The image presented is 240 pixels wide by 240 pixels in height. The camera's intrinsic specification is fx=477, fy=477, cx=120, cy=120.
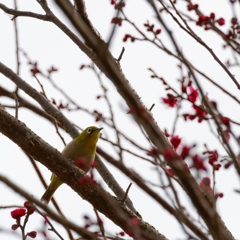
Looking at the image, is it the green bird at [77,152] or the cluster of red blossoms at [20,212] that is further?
the green bird at [77,152]

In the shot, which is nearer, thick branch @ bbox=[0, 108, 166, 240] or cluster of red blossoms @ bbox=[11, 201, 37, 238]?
cluster of red blossoms @ bbox=[11, 201, 37, 238]

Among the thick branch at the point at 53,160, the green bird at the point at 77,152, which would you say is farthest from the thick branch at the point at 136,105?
the green bird at the point at 77,152

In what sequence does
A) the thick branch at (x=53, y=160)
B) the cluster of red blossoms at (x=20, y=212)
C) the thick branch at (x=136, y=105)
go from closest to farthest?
the thick branch at (x=136, y=105) < the cluster of red blossoms at (x=20, y=212) < the thick branch at (x=53, y=160)

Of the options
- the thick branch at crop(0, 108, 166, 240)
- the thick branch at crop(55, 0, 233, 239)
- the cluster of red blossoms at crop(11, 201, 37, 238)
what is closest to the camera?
the thick branch at crop(55, 0, 233, 239)

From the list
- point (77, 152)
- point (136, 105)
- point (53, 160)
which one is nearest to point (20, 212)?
point (53, 160)

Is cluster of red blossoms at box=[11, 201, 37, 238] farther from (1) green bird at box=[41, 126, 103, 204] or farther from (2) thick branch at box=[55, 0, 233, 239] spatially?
(1) green bird at box=[41, 126, 103, 204]

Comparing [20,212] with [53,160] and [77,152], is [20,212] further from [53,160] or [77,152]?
[77,152]

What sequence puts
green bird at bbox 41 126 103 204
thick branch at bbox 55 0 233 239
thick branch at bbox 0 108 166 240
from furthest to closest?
green bird at bbox 41 126 103 204 < thick branch at bbox 0 108 166 240 < thick branch at bbox 55 0 233 239

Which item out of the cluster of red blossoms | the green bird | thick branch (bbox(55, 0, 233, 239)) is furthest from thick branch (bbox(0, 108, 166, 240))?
the green bird

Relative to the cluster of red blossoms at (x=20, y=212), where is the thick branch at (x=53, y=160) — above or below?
above

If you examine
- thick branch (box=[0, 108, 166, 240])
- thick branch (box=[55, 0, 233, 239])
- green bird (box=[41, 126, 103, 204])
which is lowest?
thick branch (box=[55, 0, 233, 239])

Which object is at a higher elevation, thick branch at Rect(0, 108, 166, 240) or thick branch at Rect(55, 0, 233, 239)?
thick branch at Rect(0, 108, 166, 240)

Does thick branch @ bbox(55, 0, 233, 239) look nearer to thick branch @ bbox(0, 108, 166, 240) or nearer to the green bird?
thick branch @ bbox(0, 108, 166, 240)

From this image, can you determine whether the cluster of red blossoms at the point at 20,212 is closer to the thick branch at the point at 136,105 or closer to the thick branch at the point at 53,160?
the thick branch at the point at 53,160
